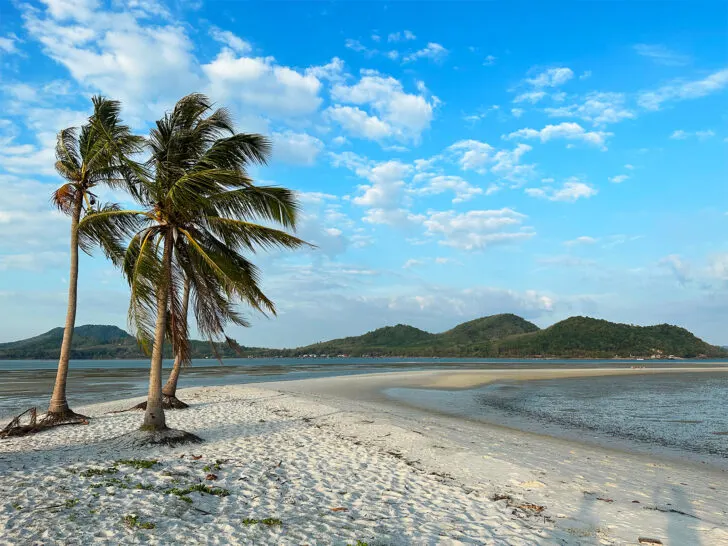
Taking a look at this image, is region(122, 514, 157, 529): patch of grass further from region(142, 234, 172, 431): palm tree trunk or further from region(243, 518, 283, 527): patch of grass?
region(142, 234, 172, 431): palm tree trunk

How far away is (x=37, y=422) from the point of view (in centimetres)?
1319

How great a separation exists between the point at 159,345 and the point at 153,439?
2.12 m

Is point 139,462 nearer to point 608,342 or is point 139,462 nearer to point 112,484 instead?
point 112,484

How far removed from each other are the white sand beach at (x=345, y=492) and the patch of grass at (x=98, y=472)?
52 millimetres

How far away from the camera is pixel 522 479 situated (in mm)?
8789

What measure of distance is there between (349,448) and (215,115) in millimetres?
10590

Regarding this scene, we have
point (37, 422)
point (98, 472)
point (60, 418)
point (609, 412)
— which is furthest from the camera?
point (609, 412)

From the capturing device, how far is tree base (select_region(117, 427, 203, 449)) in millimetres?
10000

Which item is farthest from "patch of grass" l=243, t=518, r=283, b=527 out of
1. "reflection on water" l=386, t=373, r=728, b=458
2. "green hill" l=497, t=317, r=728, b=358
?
"green hill" l=497, t=317, r=728, b=358

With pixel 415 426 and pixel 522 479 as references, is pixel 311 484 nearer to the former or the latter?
pixel 522 479

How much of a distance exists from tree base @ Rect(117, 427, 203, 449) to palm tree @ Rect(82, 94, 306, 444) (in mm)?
36

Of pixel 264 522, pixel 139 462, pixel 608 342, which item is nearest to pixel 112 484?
pixel 139 462

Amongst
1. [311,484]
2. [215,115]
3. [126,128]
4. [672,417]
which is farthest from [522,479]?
[672,417]

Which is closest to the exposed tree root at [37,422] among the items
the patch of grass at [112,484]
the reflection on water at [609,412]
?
the patch of grass at [112,484]
